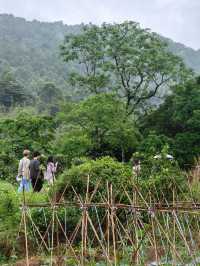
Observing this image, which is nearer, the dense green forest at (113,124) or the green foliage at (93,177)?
the green foliage at (93,177)

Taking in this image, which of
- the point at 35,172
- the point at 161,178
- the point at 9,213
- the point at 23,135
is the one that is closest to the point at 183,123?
the point at 23,135

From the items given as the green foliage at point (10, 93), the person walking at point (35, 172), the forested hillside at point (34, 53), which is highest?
the forested hillside at point (34, 53)

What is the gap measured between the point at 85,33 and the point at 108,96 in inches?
228

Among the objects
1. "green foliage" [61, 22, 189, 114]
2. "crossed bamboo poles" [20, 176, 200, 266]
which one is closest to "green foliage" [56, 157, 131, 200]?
"crossed bamboo poles" [20, 176, 200, 266]

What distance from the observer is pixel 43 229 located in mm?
7840

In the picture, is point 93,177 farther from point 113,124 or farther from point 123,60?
point 123,60

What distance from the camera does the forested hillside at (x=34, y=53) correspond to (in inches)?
1918

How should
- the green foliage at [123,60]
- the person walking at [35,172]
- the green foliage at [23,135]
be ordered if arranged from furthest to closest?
the green foliage at [123,60]
the green foliage at [23,135]
the person walking at [35,172]

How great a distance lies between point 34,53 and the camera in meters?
56.6

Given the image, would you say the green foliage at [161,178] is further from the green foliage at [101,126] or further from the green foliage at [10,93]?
the green foliage at [10,93]

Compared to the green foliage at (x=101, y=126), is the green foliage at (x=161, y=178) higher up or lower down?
lower down

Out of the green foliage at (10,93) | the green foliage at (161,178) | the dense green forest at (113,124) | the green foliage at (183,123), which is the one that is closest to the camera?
the dense green forest at (113,124)

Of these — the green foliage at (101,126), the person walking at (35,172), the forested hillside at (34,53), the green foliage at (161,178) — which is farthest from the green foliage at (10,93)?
the green foliage at (161,178)

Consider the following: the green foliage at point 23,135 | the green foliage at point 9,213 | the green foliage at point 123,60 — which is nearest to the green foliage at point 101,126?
the green foliage at point 23,135
